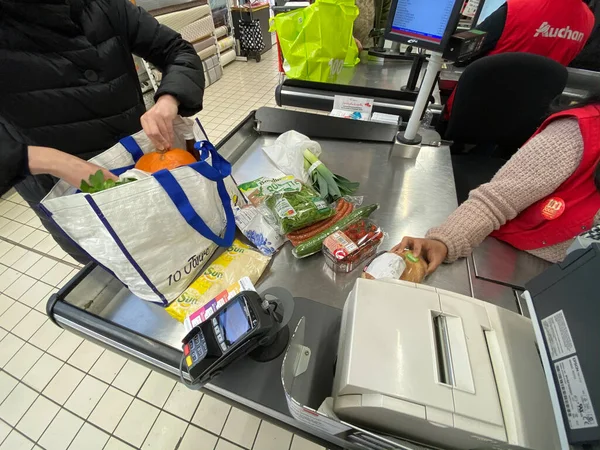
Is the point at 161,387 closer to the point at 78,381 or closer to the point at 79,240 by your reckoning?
the point at 78,381

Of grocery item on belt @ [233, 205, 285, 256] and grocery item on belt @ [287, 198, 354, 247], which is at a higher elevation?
grocery item on belt @ [233, 205, 285, 256]

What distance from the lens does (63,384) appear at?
4.57 feet

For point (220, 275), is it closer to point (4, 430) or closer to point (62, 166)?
point (62, 166)

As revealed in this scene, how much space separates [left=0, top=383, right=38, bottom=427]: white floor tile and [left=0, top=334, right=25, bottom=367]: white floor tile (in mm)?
204

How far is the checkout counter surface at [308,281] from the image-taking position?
56cm

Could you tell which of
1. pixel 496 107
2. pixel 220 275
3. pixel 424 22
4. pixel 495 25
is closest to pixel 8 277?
pixel 220 275

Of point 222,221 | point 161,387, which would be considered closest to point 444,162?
point 222,221

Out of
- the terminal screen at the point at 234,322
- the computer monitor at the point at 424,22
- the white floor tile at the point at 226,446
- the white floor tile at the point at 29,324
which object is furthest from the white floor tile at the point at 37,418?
the computer monitor at the point at 424,22

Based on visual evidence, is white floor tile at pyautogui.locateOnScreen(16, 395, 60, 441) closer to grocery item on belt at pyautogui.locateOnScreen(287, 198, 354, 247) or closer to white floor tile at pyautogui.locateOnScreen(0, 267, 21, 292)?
white floor tile at pyautogui.locateOnScreen(0, 267, 21, 292)

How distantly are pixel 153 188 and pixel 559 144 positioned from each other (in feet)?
3.34

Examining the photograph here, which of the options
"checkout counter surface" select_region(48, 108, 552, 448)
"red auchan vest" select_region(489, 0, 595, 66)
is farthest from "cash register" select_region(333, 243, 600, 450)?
"red auchan vest" select_region(489, 0, 595, 66)

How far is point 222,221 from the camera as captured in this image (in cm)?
81

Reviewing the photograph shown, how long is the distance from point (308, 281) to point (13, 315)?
1.95 meters

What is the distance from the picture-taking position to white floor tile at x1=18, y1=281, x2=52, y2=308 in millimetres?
1726
